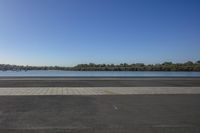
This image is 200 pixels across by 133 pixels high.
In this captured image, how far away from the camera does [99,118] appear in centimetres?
867

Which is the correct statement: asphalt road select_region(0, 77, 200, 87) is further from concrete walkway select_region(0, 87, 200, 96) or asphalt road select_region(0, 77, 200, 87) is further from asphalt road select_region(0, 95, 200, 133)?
asphalt road select_region(0, 95, 200, 133)

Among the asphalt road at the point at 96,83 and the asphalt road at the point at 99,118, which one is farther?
the asphalt road at the point at 96,83

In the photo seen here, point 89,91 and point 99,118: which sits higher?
point 89,91

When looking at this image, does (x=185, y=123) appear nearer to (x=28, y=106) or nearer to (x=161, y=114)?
(x=161, y=114)

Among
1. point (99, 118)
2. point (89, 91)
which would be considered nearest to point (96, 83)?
point (89, 91)

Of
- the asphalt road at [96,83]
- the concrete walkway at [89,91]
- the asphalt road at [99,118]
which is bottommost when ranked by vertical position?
the asphalt road at [99,118]

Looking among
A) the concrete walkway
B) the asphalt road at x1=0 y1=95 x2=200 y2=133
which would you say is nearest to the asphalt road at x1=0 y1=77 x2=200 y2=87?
the concrete walkway

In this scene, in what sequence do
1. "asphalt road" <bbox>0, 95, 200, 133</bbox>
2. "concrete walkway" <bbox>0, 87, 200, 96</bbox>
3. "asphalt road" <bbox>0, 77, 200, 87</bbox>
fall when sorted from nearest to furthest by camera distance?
"asphalt road" <bbox>0, 95, 200, 133</bbox>
"concrete walkway" <bbox>0, 87, 200, 96</bbox>
"asphalt road" <bbox>0, 77, 200, 87</bbox>

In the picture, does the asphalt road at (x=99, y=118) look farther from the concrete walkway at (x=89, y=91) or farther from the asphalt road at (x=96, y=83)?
the asphalt road at (x=96, y=83)

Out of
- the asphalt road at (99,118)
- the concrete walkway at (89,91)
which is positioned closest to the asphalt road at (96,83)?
the concrete walkway at (89,91)

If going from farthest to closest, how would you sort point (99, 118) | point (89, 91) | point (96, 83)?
1. point (96, 83)
2. point (89, 91)
3. point (99, 118)

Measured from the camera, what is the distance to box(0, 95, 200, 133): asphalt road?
23.7 ft

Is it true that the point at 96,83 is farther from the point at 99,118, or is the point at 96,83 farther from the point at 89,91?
the point at 99,118

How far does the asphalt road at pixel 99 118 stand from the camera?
23.7ft
